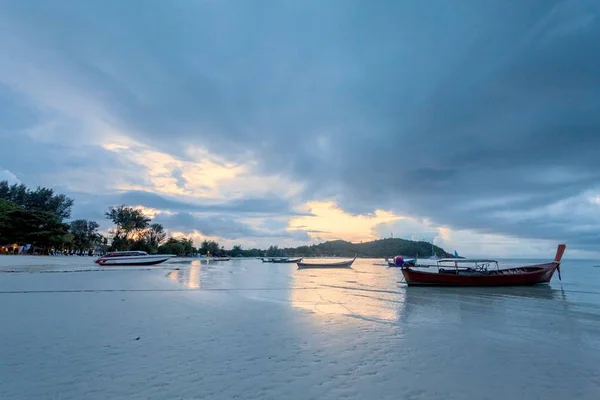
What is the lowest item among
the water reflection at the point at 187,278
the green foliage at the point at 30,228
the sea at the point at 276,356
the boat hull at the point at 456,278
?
the sea at the point at 276,356

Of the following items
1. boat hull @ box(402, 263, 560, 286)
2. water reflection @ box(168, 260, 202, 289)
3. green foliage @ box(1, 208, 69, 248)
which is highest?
green foliage @ box(1, 208, 69, 248)

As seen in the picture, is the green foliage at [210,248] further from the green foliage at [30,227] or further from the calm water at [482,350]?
the calm water at [482,350]

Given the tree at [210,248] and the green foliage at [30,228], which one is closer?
the green foliage at [30,228]

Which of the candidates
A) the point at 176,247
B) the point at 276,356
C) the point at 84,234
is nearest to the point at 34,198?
the point at 84,234

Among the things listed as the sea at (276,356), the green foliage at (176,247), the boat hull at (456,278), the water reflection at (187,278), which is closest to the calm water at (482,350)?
the sea at (276,356)

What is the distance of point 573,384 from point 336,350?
12.7 ft

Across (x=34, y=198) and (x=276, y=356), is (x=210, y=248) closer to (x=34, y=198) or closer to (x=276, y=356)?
(x=34, y=198)

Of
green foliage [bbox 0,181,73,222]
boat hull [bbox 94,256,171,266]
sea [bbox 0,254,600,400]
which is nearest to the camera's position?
sea [bbox 0,254,600,400]

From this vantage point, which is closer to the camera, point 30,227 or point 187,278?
point 187,278

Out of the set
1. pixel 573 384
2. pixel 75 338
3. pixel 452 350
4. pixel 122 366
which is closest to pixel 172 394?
pixel 122 366

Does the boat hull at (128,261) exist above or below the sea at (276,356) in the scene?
above

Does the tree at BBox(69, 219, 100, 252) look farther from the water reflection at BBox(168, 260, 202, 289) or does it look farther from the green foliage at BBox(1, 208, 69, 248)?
the water reflection at BBox(168, 260, 202, 289)

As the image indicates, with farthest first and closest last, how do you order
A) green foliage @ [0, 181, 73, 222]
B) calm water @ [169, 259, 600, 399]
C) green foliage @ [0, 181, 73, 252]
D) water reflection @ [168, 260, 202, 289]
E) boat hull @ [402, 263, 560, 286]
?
green foliage @ [0, 181, 73, 222] → green foliage @ [0, 181, 73, 252] → boat hull @ [402, 263, 560, 286] → water reflection @ [168, 260, 202, 289] → calm water @ [169, 259, 600, 399]

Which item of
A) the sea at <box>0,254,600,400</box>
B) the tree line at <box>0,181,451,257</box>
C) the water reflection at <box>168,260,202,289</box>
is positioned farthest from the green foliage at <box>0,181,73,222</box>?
the sea at <box>0,254,600,400</box>
